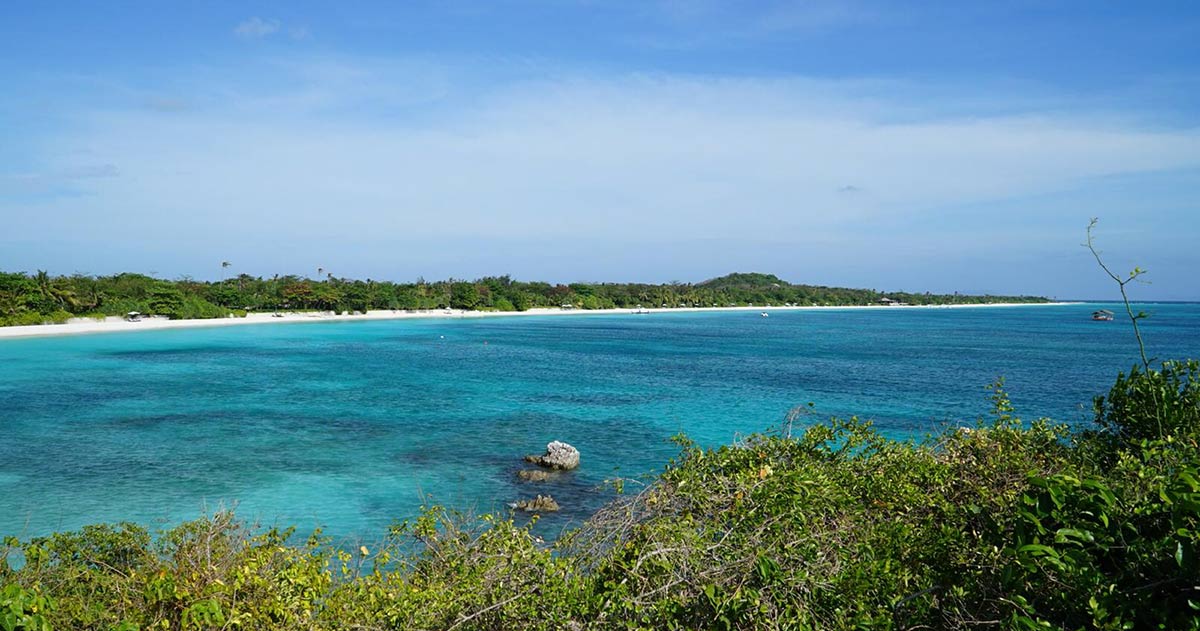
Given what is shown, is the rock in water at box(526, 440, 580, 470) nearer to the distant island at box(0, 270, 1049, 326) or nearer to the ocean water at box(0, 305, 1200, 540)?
the ocean water at box(0, 305, 1200, 540)

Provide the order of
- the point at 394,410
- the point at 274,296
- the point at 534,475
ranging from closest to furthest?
the point at 534,475 < the point at 394,410 < the point at 274,296

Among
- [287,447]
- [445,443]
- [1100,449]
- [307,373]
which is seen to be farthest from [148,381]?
[1100,449]

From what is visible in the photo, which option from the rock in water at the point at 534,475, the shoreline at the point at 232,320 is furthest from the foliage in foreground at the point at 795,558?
the shoreline at the point at 232,320

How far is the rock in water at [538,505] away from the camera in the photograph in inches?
616

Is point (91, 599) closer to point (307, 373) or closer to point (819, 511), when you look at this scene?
point (819, 511)

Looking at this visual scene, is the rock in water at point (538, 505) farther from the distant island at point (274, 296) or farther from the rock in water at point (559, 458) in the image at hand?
the distant island at point (274, 296)

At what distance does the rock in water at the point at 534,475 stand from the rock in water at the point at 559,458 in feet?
1.50

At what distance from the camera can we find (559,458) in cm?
1942

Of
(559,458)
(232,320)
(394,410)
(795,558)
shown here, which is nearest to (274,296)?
(232,320)

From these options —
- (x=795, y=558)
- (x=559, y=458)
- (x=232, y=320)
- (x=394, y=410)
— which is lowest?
(x=394, y=410)

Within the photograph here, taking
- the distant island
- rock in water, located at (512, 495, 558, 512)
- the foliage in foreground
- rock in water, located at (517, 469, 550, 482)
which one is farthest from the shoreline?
the foliage in foreground

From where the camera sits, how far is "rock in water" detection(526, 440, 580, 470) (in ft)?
63.5

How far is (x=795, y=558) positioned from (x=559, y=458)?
14.8 meters

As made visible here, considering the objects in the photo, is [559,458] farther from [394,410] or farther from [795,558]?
[795,558]
